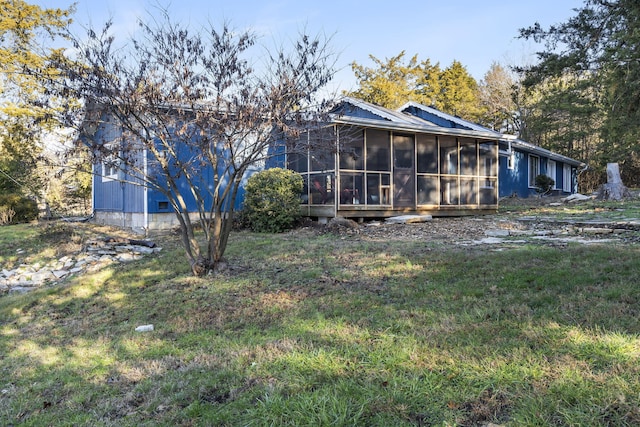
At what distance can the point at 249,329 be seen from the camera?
401cm

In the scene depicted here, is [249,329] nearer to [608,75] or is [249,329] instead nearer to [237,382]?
[237,382]

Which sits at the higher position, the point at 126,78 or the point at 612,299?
the point at 126,78

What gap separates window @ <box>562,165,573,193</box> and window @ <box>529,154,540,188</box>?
3406mm

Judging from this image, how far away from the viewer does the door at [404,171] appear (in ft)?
40.1

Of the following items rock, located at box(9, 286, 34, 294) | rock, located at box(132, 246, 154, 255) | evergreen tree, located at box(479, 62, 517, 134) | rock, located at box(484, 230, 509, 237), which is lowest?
rock, located at box(9, 286, 34, 294)

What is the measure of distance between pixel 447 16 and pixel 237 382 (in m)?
9.84

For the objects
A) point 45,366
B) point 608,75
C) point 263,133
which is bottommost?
point 45,366

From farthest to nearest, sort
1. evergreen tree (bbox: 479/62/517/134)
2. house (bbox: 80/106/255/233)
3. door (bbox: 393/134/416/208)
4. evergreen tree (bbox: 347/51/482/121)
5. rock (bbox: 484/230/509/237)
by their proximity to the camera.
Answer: evergreen tree (bbox: 479/62/517/134) < evergreen tree (bbox: 347/51/482/121) < door (bbox: 393/134/416/208) < rock (bbox: 484/230/509/237) < house (bbox: 80/106/255/233)

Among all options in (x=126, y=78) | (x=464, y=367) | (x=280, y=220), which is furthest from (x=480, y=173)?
(x=464, y=367)

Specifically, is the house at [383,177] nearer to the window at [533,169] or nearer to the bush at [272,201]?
the bush at [272,201]

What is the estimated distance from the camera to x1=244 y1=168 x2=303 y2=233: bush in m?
10.6

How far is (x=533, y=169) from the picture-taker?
22.5 meters

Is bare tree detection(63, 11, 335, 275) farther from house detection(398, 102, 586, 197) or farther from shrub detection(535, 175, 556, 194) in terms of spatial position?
shrub detection(535, 175, 556, 194)

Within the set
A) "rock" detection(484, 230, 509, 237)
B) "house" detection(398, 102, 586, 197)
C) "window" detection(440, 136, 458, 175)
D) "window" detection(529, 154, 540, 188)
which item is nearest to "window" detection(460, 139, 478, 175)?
"window" detection(440, 136, 458, 175)
